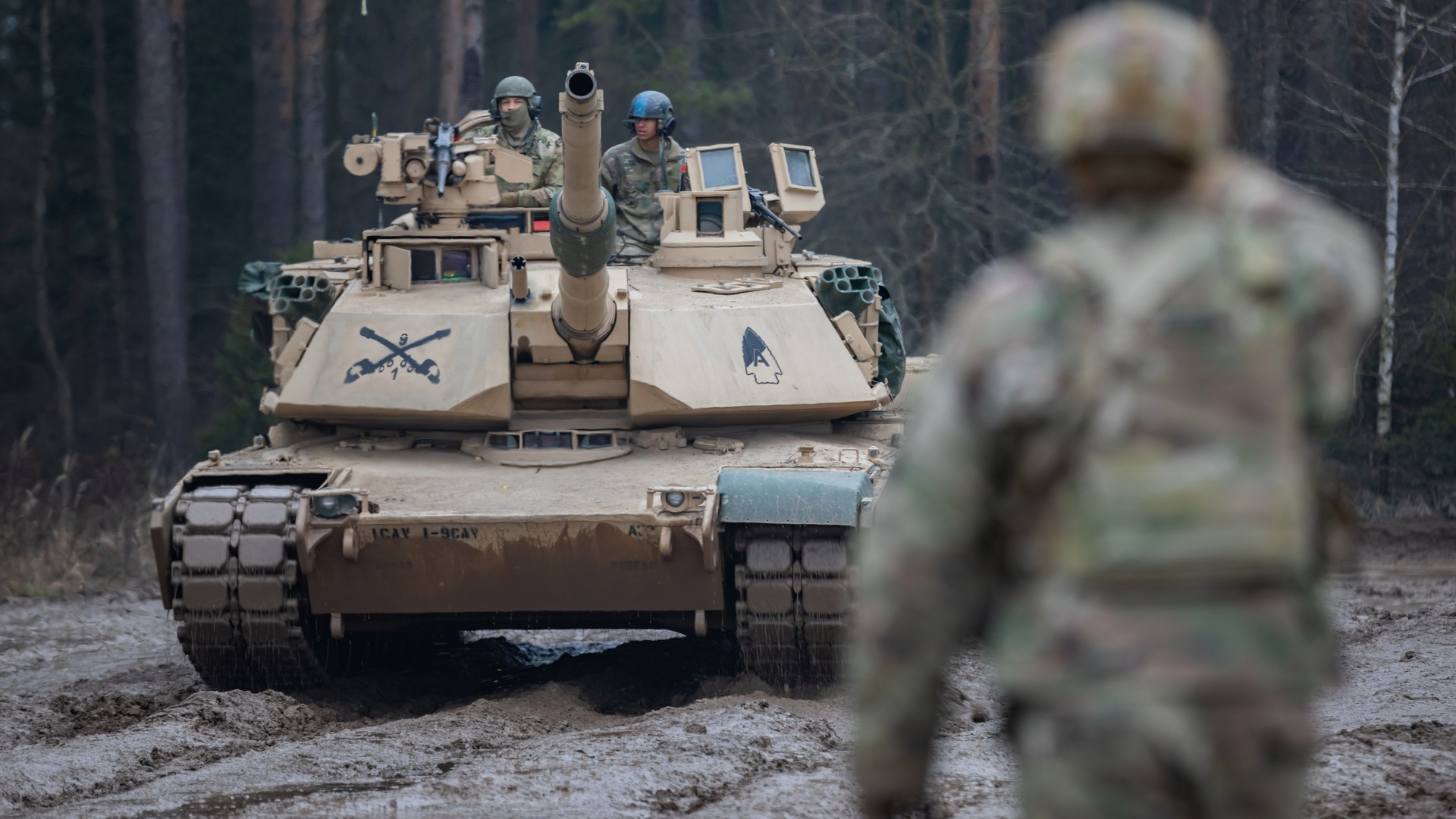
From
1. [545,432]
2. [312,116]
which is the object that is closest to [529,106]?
[545,432]

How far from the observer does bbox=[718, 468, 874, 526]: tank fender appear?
735 cm

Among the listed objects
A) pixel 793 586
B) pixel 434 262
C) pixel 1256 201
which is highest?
pixel 434 262

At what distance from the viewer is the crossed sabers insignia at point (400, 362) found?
28.0 ft

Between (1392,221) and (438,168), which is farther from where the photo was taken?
(1392,221)

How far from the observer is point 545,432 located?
342 inches

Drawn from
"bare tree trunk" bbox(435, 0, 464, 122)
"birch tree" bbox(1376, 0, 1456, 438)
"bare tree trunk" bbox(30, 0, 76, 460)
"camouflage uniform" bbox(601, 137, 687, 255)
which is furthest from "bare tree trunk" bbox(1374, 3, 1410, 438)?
"bare tree trunk" bbox(30, 0, 76, 460)

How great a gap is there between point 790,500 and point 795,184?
3.56 metres

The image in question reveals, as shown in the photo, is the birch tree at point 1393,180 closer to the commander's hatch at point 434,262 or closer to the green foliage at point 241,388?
the commander's hatch at point 434,262

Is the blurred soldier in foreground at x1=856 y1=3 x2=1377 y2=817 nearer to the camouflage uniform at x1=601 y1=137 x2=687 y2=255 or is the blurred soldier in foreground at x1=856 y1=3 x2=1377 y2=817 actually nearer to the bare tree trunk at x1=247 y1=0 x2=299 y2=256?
the camouflage uniform at x1=601 y1=137 x2=687 y2=255

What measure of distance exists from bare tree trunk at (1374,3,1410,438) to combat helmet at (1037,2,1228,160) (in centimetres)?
1351

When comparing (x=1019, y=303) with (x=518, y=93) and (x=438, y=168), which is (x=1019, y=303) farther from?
(x=518, y=93)

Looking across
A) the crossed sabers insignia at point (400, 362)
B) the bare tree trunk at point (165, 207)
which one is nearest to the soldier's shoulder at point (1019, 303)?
the crossed sabers insignia at point (400, 362)

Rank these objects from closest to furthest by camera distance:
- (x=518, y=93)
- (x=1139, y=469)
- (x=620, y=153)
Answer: (x=1139, y=469) → (x=620, y=153) → (x=518, y=93)

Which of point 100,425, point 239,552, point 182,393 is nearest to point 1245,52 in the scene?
point 182,393
